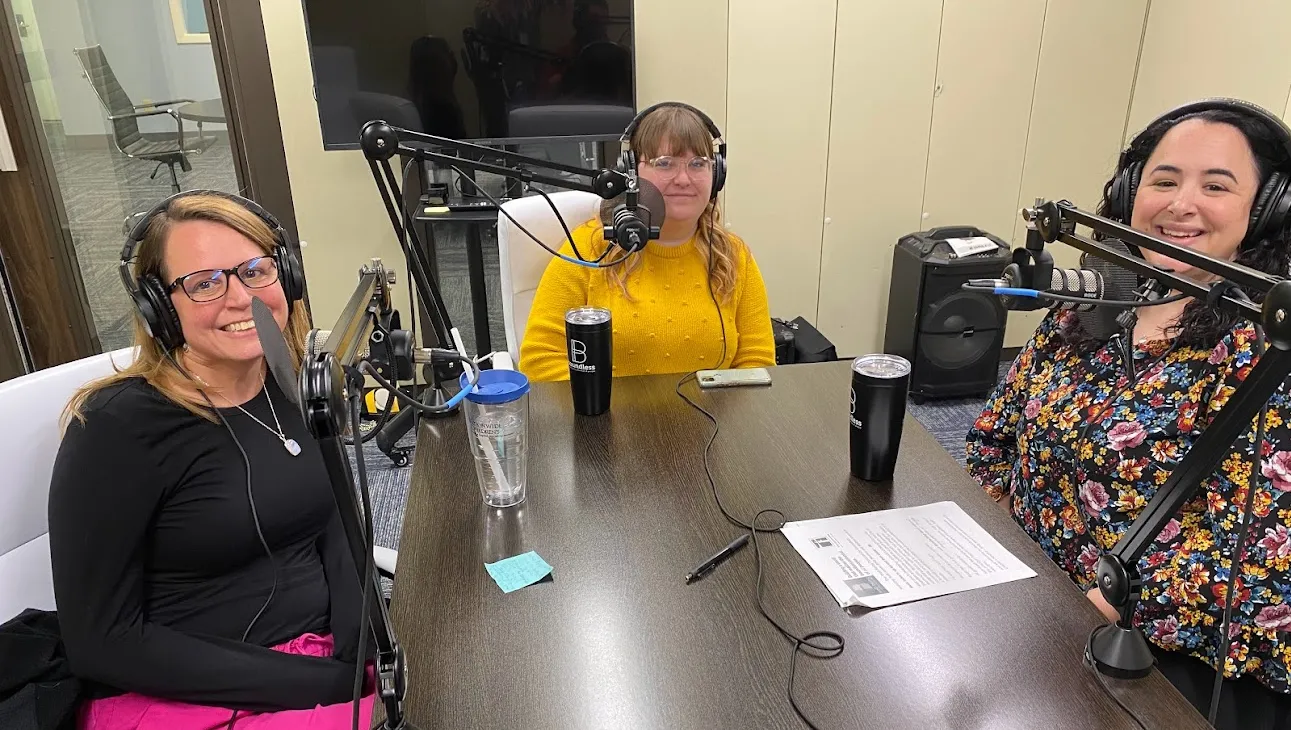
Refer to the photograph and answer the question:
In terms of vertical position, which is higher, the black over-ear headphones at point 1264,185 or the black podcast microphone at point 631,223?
the black over-ear headphones at point 1264,185

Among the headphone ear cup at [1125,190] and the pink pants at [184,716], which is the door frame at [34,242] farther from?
the headphone ear cup at [1125,190]

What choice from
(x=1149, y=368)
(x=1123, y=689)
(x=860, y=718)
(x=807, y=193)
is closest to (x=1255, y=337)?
(x=1149, y=368)

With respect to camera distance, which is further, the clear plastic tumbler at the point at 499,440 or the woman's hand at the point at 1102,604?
the clear plastic tumbler at the point at 499,440

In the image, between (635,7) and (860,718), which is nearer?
(860,718)

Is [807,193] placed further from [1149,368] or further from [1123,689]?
[1123,689]

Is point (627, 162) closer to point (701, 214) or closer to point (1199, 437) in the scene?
point (701, 214)

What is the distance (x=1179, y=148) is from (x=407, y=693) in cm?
125

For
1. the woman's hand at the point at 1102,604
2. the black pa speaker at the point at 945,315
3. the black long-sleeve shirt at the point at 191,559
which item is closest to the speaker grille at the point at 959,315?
the black pa speaker at the point at 945,315

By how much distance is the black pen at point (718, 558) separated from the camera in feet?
3.28

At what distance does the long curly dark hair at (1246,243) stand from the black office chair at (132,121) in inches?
113

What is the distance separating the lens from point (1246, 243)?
3.90 feet

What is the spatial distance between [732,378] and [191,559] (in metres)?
0.94

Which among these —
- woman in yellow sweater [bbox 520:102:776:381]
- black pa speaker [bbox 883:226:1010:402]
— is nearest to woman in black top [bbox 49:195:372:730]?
woman in yellow sweater [bbox 520:102:776:381]

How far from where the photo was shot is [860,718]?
2.60 ft
